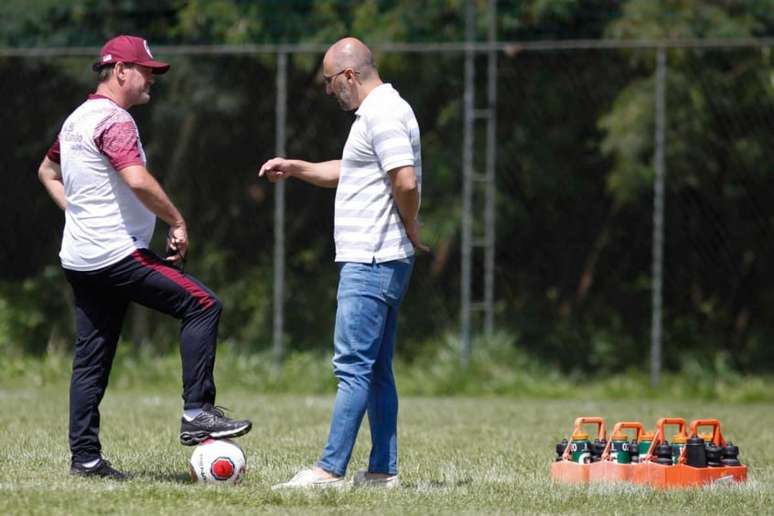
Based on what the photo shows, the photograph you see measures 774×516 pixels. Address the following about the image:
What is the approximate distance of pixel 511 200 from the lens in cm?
1576

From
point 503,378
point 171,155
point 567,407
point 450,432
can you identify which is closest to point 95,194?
point 450,432

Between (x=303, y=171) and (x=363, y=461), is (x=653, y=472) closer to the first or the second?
(x=363, y=461)

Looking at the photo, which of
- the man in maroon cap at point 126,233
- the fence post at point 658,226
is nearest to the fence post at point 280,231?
the fence post at point 658,226

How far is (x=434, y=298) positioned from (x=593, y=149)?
2484mm

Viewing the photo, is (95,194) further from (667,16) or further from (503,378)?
(667,16)

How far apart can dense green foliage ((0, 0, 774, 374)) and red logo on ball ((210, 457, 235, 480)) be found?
336 inches

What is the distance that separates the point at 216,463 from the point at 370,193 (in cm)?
134

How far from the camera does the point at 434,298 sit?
1538 centimetres

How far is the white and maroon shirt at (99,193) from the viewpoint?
665 cm

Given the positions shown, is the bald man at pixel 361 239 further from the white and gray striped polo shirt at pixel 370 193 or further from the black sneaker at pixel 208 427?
the black sneaker at pixel 208 427

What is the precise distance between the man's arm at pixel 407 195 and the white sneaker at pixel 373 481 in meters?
1.07

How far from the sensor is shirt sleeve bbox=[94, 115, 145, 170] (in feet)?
21.5

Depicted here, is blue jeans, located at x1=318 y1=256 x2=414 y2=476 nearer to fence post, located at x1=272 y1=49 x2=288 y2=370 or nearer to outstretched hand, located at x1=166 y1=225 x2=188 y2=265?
outstretched hand, located at x1=166 y1=225 x2=188 y2=265

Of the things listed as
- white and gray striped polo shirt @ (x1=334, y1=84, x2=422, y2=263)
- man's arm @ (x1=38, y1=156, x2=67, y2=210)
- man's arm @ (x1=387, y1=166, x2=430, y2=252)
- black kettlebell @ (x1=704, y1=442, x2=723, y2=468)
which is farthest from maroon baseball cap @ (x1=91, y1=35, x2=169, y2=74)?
black kettlebell @ (x1=704, y1=442, x2=723, y2=468)
